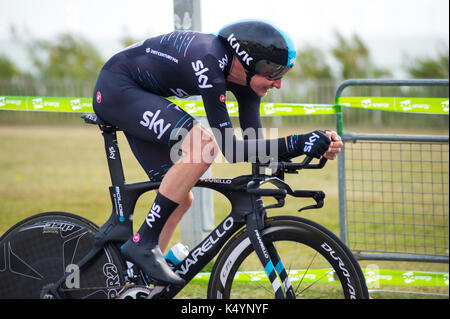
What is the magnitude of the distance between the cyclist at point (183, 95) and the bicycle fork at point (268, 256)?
35 cm

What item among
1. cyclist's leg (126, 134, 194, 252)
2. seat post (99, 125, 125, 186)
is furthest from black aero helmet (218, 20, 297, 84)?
seat post (99, 125, 125, 186)

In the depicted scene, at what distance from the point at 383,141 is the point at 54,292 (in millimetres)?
2843

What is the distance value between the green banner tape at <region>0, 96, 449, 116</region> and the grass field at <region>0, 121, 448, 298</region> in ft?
4.83

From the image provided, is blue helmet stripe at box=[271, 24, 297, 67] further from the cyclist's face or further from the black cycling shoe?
the black cycling shoe

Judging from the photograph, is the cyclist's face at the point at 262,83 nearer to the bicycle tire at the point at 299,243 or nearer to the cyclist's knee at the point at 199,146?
the cyclist's knee at the point at 199,146

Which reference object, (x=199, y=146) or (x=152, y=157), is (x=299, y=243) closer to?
(x=199, y=146)

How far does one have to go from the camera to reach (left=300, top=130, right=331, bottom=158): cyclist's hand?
2.78 meters

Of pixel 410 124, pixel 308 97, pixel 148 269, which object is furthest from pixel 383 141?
pixel 308 97

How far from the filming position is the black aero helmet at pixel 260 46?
9.82ft

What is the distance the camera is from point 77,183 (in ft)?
31.3

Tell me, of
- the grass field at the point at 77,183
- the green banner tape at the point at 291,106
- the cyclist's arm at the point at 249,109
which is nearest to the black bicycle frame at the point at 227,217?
the cyclist's arm at the point at 249,109

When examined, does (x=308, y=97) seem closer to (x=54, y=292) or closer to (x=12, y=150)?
(x=12, y=150)

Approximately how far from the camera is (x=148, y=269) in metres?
3.12

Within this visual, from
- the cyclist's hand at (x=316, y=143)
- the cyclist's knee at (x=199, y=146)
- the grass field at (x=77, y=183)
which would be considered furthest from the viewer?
the grass field at (x=77, y=183)
